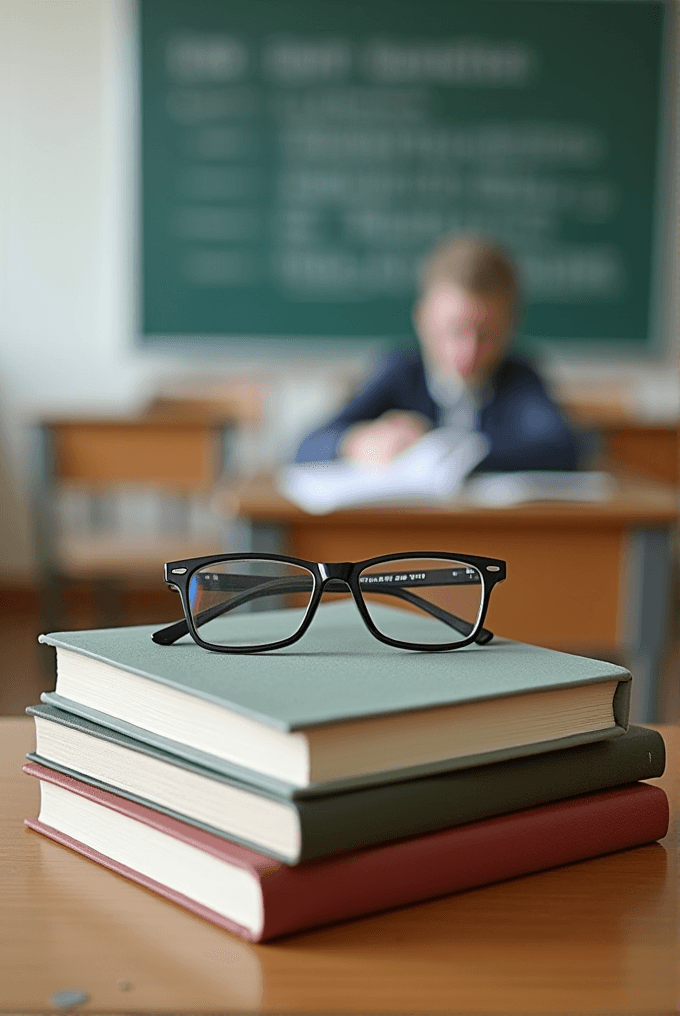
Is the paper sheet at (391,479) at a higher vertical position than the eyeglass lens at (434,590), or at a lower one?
lower

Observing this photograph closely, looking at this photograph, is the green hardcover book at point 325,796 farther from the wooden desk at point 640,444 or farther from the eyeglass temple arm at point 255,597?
the wooden desk at point 640,444

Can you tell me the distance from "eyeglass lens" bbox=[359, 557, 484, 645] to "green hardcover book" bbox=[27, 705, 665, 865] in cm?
9

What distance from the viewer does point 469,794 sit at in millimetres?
500

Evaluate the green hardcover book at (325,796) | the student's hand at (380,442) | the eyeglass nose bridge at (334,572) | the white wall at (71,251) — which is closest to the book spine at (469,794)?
the green hardcover book at (325,796)

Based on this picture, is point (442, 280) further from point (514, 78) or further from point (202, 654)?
point (514, 78)

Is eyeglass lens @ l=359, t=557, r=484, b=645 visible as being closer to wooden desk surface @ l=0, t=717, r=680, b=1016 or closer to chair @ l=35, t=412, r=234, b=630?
wooden desk surface @ l=0, t=717, r=680, b=1016

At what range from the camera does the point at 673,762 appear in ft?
2.24

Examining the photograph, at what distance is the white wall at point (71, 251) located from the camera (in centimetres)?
410

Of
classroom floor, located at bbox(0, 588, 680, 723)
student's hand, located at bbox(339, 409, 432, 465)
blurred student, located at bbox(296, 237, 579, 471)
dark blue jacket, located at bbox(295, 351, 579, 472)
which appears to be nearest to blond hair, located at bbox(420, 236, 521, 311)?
blurred student, located at bbox(296, 237, 579, 471)

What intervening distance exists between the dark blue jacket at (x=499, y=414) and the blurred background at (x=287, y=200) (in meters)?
1.64

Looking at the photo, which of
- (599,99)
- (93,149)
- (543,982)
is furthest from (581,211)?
(543,982)

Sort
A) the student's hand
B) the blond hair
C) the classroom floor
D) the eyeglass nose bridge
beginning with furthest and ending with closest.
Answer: the classroom floor
the blond hair
the student's hand
the eyeglass nose bridge

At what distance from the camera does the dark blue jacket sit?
2.03 m

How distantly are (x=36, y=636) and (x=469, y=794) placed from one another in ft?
8.58
